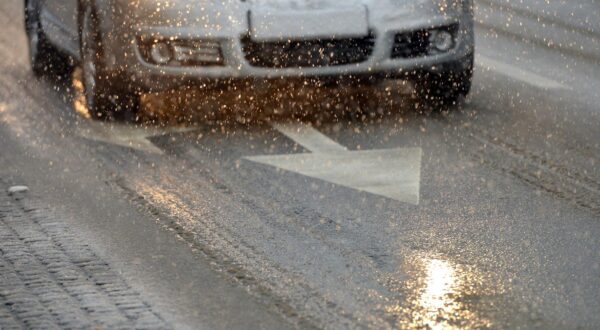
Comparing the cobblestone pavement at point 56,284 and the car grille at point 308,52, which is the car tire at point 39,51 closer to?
the car grille at point 308,52

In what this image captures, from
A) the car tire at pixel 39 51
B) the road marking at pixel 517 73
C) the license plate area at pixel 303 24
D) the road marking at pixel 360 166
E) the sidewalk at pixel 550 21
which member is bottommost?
the sidewalk at pixel 550 21

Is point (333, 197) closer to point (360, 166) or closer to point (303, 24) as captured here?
point (360, 166)

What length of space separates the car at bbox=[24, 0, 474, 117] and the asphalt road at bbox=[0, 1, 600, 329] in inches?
10.3

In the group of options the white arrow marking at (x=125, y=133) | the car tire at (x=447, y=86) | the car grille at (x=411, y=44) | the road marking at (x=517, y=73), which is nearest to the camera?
the white arrow marking at (x=125, y=133)

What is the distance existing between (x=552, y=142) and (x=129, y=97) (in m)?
2.56

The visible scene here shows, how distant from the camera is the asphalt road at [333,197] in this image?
5.92 metres

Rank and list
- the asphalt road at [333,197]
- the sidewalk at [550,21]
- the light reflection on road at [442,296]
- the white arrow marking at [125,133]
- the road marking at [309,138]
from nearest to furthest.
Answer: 1. the light reflection on road at [442,296]
2. the asphalt road at [333,197]
3. the road marking at [309,138]
4. the white arrow marking at [125,133]
5. the sidewalk at [550,21]

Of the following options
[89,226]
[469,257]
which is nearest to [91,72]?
[89,226]

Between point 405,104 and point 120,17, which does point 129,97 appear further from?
point 405,104

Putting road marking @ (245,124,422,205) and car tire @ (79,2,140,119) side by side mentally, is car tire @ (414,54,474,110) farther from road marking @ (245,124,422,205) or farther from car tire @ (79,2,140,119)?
car tire @ (79,2,140,119)

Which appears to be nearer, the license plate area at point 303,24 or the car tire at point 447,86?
the license plate area at point 303,24

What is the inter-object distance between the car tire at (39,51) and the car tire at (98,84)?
4.98ft

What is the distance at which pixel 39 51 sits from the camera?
1152 centimetres

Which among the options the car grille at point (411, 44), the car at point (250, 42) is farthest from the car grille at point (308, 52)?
the car grille at point (411, 44)
